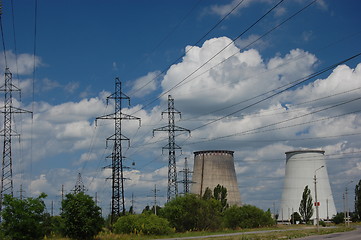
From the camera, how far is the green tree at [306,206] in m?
84.6

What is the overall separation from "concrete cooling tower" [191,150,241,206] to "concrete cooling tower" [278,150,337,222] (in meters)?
11.4

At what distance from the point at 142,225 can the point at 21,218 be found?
1344 cm

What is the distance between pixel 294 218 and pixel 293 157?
11941 mm

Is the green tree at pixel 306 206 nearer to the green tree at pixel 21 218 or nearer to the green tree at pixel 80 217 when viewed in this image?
the green tree at pixel 80 217

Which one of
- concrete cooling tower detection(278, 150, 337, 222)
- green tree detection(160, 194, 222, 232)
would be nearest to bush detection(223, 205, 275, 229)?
green tree detection(160, 194, 222, 232)

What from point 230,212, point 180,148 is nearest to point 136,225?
point 180,148

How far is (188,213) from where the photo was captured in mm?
50688

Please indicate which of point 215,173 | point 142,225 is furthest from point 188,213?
point 215,173

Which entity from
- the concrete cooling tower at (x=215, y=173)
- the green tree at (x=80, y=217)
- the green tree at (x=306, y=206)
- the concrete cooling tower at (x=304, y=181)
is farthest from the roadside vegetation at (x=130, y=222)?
the concrete cooling tower at (x=304, y=181)

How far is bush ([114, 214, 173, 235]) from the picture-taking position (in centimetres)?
4378

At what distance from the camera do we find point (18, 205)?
33406mm

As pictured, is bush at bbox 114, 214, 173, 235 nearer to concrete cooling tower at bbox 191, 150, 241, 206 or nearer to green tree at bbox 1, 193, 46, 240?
green tree at bbox 1, 193, 46, 240

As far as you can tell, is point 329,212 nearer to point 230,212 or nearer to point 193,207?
point 230,212

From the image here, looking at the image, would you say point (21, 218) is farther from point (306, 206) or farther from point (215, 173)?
point (306, 206)
